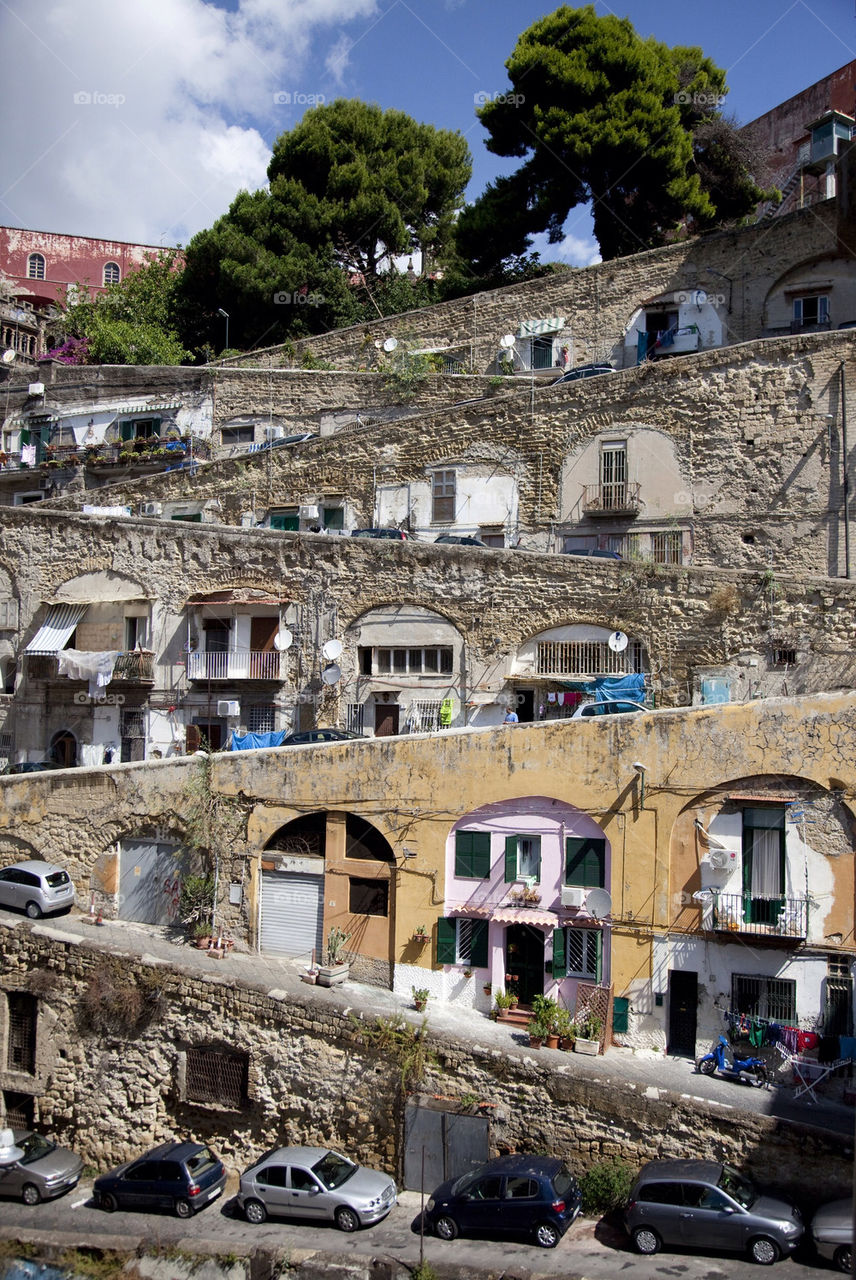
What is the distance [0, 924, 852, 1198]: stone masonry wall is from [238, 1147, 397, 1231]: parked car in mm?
859

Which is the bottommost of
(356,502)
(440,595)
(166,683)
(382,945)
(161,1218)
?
(161,1218)

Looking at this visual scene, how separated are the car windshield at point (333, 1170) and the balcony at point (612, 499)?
16.0m

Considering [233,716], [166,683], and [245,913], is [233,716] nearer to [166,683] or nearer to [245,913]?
[166,683]

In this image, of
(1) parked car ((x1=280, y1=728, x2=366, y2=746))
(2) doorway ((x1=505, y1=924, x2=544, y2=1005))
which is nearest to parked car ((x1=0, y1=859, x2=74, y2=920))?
(1) parked car ((x1=280, y1=728, x2=366, y2=746))

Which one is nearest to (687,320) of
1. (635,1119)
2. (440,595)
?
(440,595)

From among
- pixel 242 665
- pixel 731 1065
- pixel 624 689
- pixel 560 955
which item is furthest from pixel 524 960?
pixel 242 665

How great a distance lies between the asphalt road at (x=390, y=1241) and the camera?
12750 mm

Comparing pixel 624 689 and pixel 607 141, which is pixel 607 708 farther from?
pixel 607 141

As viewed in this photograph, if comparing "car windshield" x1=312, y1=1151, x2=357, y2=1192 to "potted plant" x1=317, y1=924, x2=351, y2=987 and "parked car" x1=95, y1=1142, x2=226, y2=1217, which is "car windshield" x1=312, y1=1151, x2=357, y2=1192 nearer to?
"parked car" x1=95, y1=1142, x2=226, y2=1217

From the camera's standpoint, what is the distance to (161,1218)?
599 inches

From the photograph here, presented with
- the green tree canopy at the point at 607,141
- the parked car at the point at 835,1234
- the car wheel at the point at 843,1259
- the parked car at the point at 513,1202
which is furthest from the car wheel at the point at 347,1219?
the green tree canopy at the point at 607,141

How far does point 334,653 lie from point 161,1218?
38.2 ft

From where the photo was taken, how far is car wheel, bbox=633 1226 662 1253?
13211 millimetres

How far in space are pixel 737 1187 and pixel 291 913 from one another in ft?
28.5
